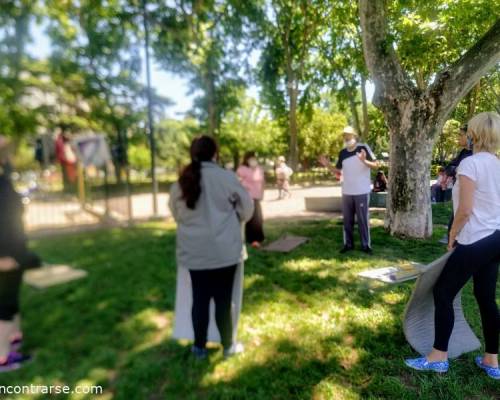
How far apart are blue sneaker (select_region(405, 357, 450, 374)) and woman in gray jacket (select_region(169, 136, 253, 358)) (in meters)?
1.14

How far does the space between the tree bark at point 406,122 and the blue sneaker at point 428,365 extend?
0.72 m

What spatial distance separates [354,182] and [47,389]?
2.55 m

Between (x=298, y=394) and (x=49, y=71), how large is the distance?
1916 millimetres

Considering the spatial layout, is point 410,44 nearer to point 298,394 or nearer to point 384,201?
point 384,201

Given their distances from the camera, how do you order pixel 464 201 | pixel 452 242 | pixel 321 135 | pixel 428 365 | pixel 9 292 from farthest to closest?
pixel 321 135
pixel 428 365
pixel 452 242
pixel 464 201
pixel 9 292

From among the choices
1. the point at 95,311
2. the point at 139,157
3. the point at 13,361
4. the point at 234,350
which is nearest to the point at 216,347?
the point at 234,350

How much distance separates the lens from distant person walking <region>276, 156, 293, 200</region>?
8.69 feet

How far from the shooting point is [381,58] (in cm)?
207

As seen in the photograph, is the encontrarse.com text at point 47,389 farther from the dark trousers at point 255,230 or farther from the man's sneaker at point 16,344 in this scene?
the dark trousers at point 255,230

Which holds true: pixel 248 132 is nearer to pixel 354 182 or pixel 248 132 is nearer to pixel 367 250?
pixel 354 182

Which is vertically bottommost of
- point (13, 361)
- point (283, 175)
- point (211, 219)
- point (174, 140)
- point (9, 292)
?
point (13, 361)

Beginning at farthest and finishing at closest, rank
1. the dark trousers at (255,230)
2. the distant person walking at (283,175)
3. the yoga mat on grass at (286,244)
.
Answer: the dark trousers at (255,230) < the yoga mat on grass at (286,244) < the distant person walking at (283,175)

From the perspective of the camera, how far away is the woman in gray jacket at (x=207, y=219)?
1695 mm

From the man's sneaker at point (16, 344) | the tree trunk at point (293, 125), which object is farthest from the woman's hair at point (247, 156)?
the man's sneaker at point (16, 344)
